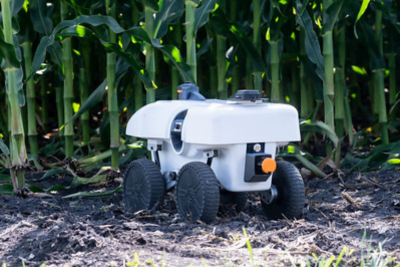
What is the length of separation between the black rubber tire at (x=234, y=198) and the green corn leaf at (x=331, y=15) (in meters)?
1.24

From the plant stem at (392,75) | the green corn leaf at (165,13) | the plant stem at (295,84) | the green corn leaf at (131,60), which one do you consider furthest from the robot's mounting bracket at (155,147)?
the plant stem at (392,75)

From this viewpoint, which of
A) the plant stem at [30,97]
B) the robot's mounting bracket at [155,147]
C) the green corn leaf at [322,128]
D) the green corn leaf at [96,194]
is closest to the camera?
the robot's mounting bracket at [155,147]

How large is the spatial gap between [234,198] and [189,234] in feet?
1.72

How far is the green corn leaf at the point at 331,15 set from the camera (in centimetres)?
345

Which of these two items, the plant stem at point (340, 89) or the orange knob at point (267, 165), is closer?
the orange knob at point (267, 165)

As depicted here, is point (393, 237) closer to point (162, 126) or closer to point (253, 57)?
point (162, 126)

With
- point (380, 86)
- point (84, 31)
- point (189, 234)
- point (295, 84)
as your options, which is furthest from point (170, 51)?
point (295, 84)

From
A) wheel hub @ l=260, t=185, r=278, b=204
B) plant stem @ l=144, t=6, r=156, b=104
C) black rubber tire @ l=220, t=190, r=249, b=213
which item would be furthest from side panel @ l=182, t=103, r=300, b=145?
plant stem @ l=144, t=6, r=156, b=104

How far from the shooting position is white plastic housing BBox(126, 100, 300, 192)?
245cm

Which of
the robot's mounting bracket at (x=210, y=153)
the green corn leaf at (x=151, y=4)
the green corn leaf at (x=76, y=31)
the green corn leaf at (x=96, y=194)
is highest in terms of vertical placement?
the green corn leaf at (x=151, y=4)

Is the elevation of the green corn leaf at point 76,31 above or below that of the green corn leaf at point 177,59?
above

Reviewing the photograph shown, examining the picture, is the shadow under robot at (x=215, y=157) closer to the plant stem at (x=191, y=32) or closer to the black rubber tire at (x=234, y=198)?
the black rubber tire at (x=234, y=198)

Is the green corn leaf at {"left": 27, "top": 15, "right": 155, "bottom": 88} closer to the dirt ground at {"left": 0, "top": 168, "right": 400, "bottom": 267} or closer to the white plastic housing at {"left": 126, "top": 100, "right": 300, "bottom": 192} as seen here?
the white plastic housing at {"left": 126, "top": 100, "right": 300, "bottom": 192}

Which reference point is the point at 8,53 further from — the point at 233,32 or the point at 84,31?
the point at 233,32
